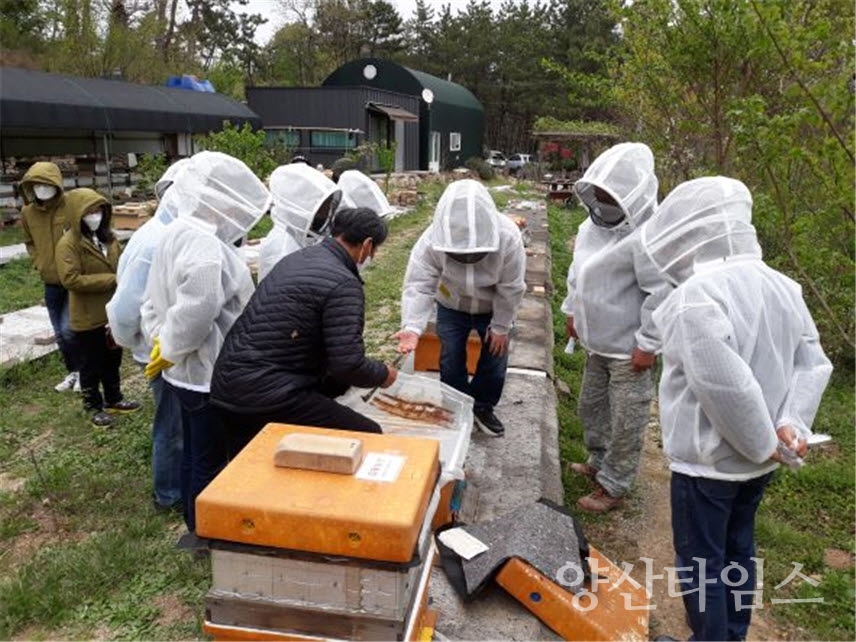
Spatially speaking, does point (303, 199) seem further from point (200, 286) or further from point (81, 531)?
point (81, 531)

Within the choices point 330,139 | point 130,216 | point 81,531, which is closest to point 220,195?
point 81,531

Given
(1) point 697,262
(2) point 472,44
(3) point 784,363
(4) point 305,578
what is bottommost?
(4) point 305,578

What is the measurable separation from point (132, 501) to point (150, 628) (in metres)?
1.22

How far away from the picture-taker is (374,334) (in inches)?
281

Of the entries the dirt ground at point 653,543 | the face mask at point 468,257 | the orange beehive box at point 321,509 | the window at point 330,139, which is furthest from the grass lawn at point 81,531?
the window at point 330,139

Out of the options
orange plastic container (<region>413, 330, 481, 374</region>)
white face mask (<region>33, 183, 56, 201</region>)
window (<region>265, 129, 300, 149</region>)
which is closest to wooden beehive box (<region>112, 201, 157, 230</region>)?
white face mask (<region>33, 183, 56, 201</region>)

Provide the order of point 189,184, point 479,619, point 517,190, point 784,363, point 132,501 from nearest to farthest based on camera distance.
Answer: point 784,363 < point 479,619 < point 189,184 < point 132,501 < point 517,190

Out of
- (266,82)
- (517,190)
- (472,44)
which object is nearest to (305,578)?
(517,190)

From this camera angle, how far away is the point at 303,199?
4.08 m

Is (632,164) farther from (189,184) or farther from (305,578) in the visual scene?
(305,578)

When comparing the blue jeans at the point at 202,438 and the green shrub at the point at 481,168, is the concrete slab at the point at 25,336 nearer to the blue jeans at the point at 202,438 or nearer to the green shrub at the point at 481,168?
the blue jeans at the point at 202,438

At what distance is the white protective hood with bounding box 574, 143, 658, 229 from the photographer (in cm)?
344

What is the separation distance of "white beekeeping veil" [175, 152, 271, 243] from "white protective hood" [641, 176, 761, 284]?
1.79 meters

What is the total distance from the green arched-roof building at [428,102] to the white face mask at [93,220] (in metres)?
24.5
